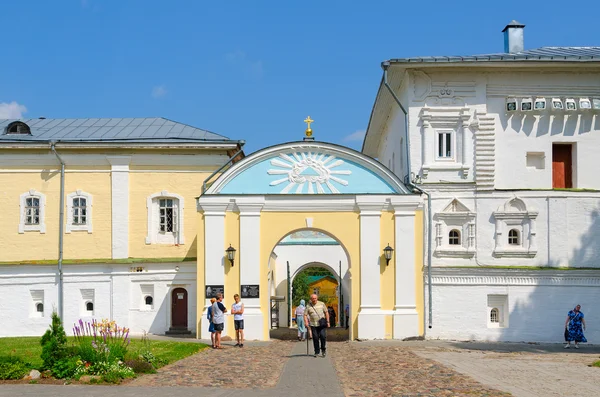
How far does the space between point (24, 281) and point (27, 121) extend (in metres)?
6.78

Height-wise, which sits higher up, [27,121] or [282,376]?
[27,121]

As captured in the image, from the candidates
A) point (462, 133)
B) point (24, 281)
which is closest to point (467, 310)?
point (462, 133)

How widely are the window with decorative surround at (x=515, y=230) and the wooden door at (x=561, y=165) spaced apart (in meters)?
1.72

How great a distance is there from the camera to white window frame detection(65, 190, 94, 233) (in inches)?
1075

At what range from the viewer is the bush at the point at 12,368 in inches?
535

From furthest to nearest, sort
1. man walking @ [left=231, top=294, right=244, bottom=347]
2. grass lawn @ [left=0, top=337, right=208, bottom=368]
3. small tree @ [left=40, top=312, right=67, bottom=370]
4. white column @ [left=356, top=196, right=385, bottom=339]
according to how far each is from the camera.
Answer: white column @ [left=356, top=196, right=385, bottom=339]
man walking @ [left=231, top=294, right=244, bottom=347]
grass lawn @ [left=0, top=337, right=208, bottom=368]
small tree @ [left=40, top=312, right=67, bottom=370]

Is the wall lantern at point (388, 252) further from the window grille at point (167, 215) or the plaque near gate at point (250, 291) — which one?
the window grille at point (167, 215)

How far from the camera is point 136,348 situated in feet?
60.8

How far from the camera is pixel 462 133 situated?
976 inches

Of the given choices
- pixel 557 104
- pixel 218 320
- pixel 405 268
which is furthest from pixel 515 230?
pixel 218 320

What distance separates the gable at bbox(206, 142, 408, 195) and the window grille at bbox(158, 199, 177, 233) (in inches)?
157

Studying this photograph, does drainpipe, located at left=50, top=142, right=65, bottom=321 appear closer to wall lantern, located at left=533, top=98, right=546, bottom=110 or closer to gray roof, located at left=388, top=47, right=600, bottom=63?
gray roof, located at left=388, top=47, right=600, bottom=63

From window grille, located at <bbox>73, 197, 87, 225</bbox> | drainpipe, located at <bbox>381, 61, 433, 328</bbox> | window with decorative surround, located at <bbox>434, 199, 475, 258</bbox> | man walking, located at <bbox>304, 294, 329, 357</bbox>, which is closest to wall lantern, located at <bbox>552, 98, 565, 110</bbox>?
window with decorative surround, located at <bbox>434, 199, 475, 258</bbox>

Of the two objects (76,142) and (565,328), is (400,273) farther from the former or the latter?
(76,142)
